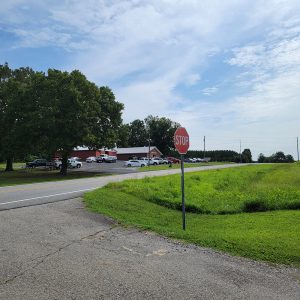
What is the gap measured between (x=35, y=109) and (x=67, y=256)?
1724 inches

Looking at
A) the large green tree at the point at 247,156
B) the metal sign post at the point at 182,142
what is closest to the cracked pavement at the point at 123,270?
the metal sign post at the point at 182,142

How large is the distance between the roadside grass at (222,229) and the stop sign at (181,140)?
201 centimetres

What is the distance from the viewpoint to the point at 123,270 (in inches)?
249

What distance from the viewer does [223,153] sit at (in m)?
136

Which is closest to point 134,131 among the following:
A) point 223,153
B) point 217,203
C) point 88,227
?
point 223,153

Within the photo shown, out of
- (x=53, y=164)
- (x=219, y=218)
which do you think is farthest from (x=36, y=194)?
(x=53, y=164)

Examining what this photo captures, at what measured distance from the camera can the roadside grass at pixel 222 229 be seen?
7859mm

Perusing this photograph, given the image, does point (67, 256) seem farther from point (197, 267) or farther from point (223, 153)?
point (223, 153)

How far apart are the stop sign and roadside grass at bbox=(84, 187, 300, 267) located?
201 centimetres

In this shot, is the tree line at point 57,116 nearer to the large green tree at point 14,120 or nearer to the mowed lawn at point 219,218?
the large green tree at point 14,120

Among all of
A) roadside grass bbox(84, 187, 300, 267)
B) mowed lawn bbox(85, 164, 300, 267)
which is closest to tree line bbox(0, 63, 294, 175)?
mowed lawn bbox(85, 164, 300, 267)

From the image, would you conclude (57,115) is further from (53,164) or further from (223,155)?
(223,155)

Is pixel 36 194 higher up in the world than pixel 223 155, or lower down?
lower down

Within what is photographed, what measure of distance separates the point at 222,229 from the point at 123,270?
574 centimetres
